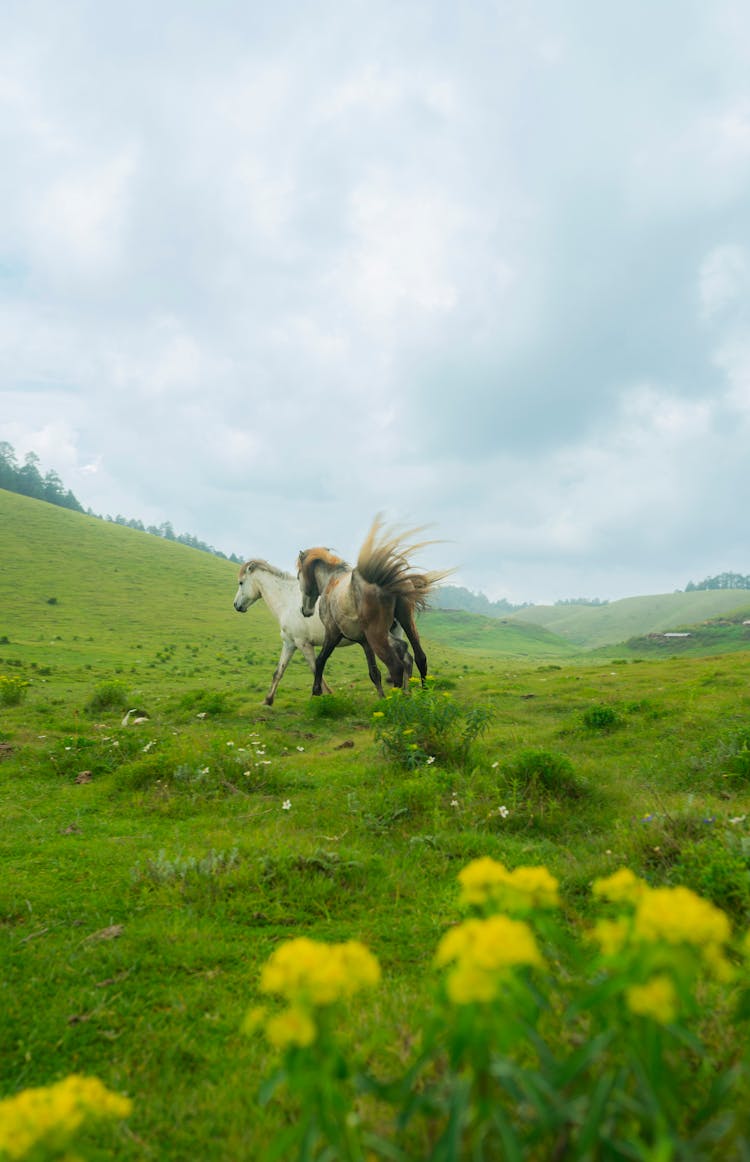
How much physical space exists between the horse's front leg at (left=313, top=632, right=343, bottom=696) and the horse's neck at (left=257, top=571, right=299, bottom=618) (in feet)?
8.51

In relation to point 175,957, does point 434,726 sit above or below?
above

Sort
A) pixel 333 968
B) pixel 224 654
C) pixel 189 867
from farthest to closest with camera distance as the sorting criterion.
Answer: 1. pixel 224 654
2. pixel 189 867
3. pixel 333 968

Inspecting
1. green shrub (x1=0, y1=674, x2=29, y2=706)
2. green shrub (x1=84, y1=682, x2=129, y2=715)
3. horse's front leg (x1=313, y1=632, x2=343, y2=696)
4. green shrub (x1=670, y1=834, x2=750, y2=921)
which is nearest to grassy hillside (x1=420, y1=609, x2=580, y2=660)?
horse's front leg (x1=313, y1=632, x2=343, y2=696)

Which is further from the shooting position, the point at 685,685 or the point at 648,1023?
the point at 685,685

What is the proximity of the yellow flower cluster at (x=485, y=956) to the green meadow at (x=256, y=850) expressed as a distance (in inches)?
21.7

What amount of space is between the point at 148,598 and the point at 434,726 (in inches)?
1636

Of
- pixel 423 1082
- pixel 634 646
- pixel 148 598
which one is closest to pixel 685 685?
pixel 423 1082

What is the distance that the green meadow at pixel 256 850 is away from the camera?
2395 mm

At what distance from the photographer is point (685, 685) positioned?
37.6 ft

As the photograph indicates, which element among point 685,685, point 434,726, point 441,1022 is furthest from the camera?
point 685,685

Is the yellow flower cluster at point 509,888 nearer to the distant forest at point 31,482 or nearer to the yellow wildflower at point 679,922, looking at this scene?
the yellow wildflower at point 679,922

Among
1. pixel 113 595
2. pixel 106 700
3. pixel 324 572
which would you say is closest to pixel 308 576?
pixel 324 572

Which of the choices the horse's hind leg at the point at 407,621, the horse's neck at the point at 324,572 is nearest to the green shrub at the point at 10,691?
the horse's neck at the point at 324,572

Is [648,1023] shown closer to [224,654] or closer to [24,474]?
[224,654]
